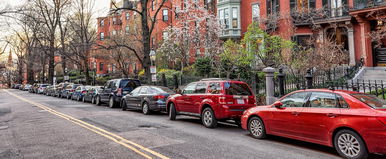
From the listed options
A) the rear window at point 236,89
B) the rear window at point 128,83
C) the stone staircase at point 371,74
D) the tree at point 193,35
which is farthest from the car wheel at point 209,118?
the tree at point 193,35

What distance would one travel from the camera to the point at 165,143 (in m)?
6.60

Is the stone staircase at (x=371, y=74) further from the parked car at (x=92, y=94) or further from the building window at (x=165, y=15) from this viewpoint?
the building window at (x=165, y=15)

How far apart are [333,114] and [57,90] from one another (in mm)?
30579

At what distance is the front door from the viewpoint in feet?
21.0

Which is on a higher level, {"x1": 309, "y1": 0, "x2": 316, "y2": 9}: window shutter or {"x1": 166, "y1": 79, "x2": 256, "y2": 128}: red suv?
{"x1": 309, "y1": 0, "x2": 316, "y2": 9}: window shutter

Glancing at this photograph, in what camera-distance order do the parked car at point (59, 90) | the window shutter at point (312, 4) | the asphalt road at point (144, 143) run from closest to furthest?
the asphalt road at point (144, 143)
the window shutter at point (312, 4)
the parked car at point (59, 90)

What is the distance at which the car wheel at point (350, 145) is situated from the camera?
508cm

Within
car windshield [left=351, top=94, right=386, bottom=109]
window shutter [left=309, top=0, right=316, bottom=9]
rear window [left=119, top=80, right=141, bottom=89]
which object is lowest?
car windshield [left=351, top=94, right=386, bottom=109]

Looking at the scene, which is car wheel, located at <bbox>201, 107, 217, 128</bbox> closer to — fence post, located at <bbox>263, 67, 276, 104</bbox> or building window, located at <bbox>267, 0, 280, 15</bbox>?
fence post, located at <bbox>263, 67, 276, 104</bbox>

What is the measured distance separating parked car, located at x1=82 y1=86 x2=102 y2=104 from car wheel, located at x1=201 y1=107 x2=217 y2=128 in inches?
461

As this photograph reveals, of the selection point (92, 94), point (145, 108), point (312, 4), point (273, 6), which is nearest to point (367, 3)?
point (312, 4)

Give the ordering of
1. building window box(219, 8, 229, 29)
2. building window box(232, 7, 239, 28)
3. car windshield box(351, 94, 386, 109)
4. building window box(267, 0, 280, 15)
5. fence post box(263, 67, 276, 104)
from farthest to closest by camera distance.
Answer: building window box(219, 8, 229, 29) → building window box(232, 7, 239, 28) → building window box(267, 0, 280, 15) → fence post box(263, 67, 276, 104) → car windshield box(351, 94, 386, 109)

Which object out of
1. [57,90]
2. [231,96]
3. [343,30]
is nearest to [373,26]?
[343,30]

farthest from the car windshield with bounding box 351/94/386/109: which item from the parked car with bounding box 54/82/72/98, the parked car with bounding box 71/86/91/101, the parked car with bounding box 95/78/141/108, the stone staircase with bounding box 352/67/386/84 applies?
the parked car with bounding box 54/82/72/98
